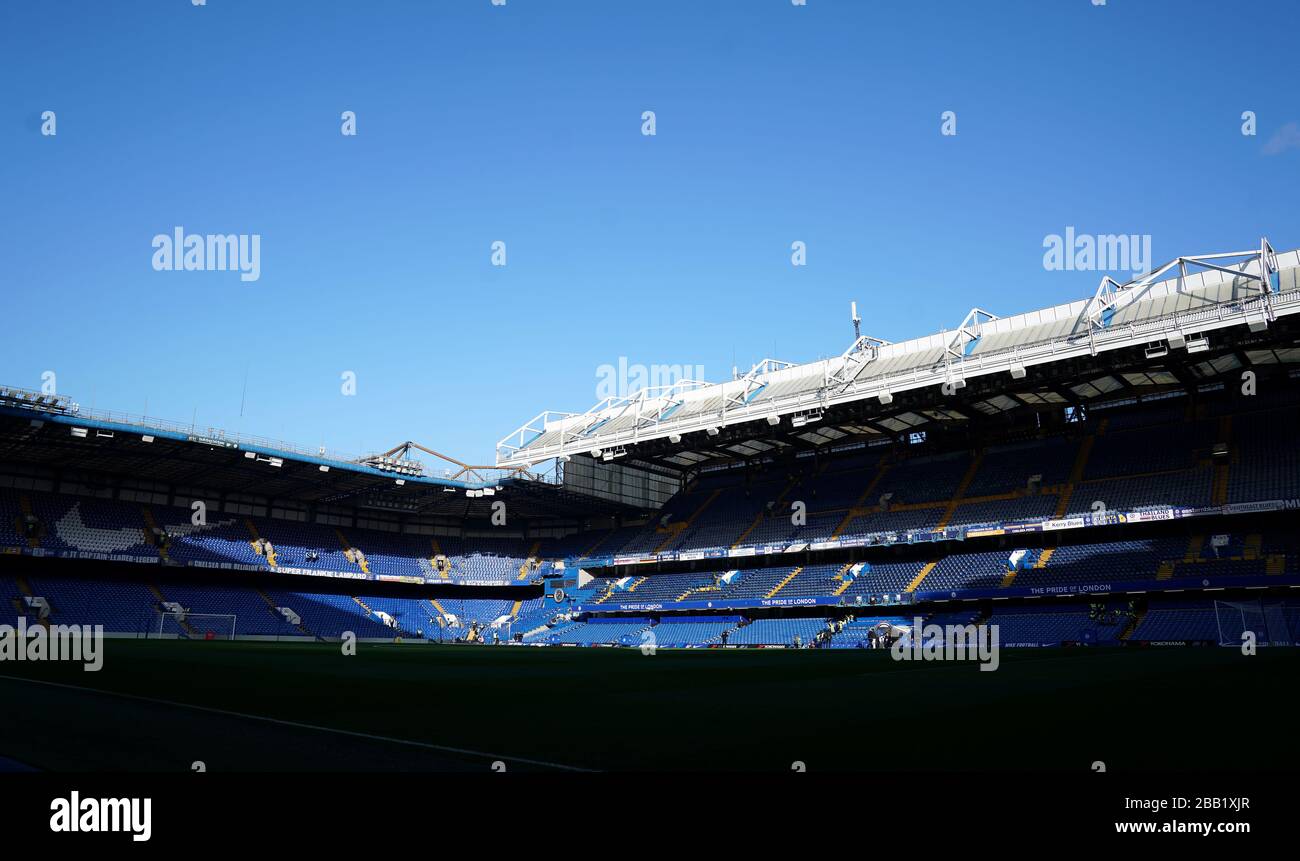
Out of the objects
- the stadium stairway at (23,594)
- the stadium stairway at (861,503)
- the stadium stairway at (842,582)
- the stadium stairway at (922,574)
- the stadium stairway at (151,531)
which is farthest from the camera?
the stadium stairway at (151,531)

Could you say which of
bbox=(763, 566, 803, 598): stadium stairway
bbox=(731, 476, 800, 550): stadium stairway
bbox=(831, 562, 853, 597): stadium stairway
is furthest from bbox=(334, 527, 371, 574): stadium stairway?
bbox=(831, 562, 853, 597): stadium stairway

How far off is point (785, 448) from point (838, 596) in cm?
1520

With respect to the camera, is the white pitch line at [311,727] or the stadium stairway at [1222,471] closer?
the white pitch line at [311,727]

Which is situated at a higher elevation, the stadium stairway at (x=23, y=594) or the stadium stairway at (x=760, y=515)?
the stadium stairway at (x=760, y=515)

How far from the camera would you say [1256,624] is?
31.9 m

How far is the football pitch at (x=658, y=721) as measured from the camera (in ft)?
24.5

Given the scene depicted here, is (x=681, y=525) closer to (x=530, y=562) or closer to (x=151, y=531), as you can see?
(x=530, y=562)

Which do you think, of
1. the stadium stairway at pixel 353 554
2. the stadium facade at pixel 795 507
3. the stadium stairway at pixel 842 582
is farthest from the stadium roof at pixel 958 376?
the stadium stairway at pixel 353 554

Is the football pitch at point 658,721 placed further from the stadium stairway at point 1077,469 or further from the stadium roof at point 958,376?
the stadium stairway at point 1077,469

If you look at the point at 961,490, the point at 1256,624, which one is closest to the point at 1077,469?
the point at 961,490

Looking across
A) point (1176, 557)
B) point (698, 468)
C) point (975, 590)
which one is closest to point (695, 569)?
point (698, 468)

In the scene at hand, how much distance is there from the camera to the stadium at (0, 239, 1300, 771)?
9.78 meters

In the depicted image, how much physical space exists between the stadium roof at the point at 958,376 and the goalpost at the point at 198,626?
20.7m
